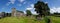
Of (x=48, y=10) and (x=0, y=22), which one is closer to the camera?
(x=0, y=22)

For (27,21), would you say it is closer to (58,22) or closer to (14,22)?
(14,22)

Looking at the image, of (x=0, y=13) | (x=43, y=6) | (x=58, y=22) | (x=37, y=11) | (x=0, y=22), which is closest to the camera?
(x=58, y=22)

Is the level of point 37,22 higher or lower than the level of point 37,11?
lower

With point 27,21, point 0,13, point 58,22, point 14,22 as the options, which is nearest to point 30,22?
point 27,21

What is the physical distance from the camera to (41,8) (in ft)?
172

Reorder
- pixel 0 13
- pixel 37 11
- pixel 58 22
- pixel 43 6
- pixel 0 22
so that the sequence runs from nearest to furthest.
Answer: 1. pixel 58 22
2. pixel 0 22
3. pixel 37 11
4. pixel 43 6
5. pixel 0 13

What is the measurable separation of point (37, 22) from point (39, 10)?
11754 millimetres

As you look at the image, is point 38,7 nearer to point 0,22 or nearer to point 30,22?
point 30,22

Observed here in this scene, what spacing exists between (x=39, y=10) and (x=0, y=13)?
61.8 ft

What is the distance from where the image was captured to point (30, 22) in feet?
129

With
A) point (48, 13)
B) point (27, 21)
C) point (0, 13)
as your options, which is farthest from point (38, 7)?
point (0, 13)

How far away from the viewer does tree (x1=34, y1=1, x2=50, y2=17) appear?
164 feet

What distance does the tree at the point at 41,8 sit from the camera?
5003cm

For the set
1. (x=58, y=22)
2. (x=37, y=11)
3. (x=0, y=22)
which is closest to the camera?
(x=58, y=22)
